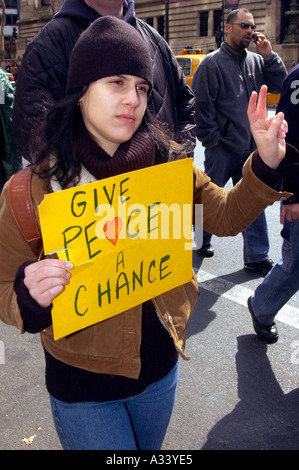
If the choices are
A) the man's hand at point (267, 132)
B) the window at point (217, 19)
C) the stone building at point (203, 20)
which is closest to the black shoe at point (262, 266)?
the man's hand at point (267, 132)

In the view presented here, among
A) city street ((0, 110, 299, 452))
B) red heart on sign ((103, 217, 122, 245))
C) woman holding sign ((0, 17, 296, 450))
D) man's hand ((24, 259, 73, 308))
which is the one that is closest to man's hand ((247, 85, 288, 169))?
woman holding sign ((0, 17, 296, 450))

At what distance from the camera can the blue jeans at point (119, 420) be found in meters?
1.61

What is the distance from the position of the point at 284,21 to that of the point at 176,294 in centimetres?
3606

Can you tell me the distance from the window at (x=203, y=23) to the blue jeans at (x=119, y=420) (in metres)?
41.2

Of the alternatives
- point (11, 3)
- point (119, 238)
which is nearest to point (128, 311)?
point (119, 238)

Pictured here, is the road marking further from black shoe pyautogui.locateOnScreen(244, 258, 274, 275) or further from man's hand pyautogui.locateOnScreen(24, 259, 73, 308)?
man's hand pyautogui.locateOnScreen(24, 259, 73, 308)

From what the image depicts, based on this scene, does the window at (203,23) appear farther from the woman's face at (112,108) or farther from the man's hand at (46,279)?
the man's hand at (46,279)

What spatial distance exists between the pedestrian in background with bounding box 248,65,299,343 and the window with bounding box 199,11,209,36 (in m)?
39.5

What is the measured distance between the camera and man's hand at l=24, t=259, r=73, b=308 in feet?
4.55

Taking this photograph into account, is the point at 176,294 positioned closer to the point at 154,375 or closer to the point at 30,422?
the point at 154,375

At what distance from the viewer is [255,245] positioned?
468 centimetres

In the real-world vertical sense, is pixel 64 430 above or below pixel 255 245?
above

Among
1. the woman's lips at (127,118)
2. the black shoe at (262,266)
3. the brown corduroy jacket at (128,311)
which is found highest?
the woman's lips at (127,118)
